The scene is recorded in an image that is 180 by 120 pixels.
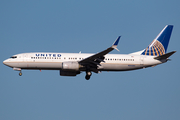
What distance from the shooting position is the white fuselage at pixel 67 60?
44.5 meters

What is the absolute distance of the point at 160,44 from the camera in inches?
1994

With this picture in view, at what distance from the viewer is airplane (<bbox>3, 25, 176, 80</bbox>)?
44000 mm

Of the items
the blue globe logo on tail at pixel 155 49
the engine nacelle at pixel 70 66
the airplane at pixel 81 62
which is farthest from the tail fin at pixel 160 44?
the engine nacelle at pixel 70 66

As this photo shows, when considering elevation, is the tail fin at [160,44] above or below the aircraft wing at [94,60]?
above

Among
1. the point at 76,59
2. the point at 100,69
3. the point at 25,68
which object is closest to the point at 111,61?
the point at 100,69

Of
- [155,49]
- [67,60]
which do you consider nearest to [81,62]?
[67,60]

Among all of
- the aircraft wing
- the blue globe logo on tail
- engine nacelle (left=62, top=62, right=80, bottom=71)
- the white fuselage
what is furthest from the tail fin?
engine nacelle (left=62, top=62, right=80, bottom=71)

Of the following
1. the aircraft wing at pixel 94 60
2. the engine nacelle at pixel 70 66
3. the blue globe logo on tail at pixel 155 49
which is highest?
the blue globe logo on tail at pixel 155 49

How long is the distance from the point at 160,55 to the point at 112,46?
39.3 feet

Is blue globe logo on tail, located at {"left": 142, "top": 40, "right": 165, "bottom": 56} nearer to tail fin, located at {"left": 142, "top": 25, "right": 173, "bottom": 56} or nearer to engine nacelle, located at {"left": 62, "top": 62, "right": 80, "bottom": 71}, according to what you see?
tail fin, located at {"left": 142, "top": 25, "right": 173, "bottom": 56}

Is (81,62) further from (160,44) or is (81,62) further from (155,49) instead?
(160,44)

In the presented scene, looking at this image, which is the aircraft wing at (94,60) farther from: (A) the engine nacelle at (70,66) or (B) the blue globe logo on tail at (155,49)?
(B) the blue globe logo on tail at (155,49)

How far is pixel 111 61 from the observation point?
150ft

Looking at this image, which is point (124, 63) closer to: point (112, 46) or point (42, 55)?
point (112, 46)
